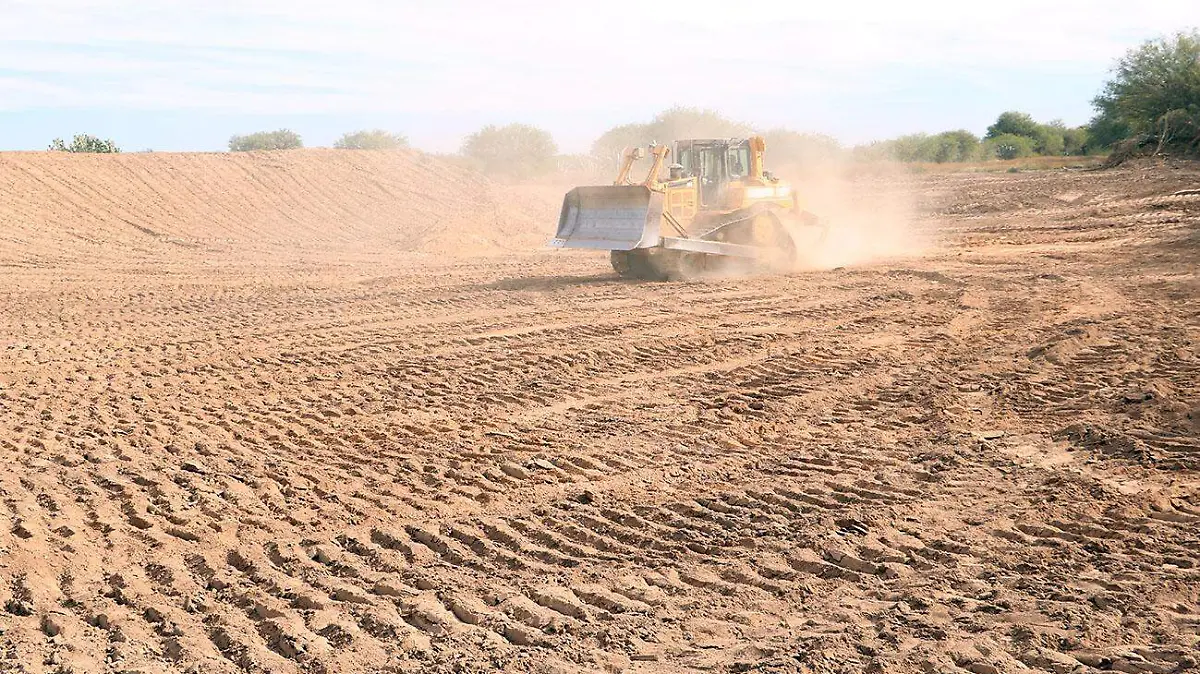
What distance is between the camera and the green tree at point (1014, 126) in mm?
50500

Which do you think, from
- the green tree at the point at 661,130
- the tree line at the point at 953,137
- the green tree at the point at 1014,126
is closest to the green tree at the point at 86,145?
the tree line at the point at 953,137

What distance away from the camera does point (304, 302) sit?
14070 millimetres

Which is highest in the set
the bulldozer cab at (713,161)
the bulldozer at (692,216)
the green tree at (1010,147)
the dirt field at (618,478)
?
the green tree at (1010,147)

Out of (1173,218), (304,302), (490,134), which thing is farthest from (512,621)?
(490,134)

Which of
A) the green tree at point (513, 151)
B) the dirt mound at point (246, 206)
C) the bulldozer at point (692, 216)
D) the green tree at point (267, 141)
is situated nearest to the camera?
the bulldozer at point (692, 216)

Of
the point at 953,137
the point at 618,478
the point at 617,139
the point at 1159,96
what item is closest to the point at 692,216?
the point at 618,478

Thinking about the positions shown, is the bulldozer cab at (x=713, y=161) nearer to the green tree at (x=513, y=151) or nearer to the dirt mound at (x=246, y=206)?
the dirt mound at (x=246, y=206)

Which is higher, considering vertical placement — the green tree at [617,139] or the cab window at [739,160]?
the green tree at [617,139]

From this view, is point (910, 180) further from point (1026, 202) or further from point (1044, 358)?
point (1044, 358)

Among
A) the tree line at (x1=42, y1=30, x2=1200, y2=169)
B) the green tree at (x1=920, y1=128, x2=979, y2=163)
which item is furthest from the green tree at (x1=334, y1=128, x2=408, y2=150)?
the green tree at (x1=920, y1=128, x2=979, y2=163)

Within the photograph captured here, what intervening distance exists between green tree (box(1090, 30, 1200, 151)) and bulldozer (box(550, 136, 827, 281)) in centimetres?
1790

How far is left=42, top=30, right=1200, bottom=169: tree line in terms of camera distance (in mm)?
31328

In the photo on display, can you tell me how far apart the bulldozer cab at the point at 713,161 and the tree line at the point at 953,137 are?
1269 centimetres

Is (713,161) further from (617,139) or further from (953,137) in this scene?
(953,137)
